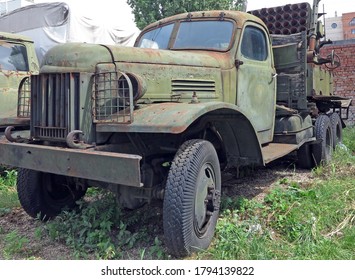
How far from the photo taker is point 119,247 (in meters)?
3.36

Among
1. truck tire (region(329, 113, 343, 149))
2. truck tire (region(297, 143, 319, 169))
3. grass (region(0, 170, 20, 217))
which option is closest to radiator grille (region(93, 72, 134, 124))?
grass (region(0, 170, 20, 217))

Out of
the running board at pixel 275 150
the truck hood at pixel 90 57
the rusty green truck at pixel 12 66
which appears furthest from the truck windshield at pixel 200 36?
the rusty green truck at pixel 12 66

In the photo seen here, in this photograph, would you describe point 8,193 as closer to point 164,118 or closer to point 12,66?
point 12,66

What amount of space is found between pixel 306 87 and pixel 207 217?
3.06 m

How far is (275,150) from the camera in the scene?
4773 mm

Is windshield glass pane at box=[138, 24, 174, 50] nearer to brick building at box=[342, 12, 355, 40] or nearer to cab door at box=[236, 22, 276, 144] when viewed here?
cab door at box=[236, 22, 276, 144]

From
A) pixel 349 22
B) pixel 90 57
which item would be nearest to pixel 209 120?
pixel 90 57

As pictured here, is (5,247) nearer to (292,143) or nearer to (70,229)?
(70,229)

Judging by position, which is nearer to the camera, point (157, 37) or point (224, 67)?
point (224, 67)

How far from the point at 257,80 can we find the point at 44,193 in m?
2.49

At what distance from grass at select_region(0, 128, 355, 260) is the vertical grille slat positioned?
2.94ft

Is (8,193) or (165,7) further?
(165,7)

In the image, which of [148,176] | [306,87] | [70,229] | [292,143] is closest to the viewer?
[148,176]

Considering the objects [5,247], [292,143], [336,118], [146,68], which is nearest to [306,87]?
[292,143]
